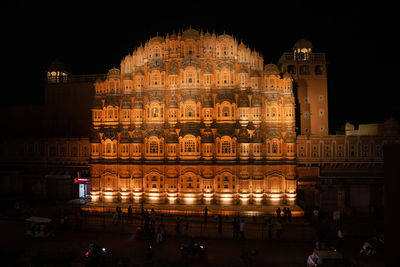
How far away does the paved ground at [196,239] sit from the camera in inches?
961

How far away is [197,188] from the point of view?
36.7 meters

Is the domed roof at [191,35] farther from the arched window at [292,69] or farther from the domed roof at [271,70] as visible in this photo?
the arched window at [292,69]

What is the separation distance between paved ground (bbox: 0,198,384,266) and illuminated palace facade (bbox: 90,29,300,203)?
4.55 meters

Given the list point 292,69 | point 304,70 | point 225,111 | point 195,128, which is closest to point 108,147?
point 195,128

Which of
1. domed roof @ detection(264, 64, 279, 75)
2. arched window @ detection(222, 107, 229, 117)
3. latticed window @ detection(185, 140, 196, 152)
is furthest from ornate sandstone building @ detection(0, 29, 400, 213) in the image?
arched window @ detection(222, 107, 229, 117)

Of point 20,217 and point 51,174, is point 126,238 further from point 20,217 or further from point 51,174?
point 51,174

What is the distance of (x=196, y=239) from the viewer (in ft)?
96.4

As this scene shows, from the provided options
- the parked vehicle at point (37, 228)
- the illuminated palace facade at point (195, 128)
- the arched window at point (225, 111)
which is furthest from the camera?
the arched window at point (225, 111)

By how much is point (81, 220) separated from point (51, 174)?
15.1 m

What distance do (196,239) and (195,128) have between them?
11877 mm

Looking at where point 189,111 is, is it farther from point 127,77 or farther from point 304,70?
point 304,70

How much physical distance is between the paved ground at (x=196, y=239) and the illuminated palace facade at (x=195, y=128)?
14.9 feet

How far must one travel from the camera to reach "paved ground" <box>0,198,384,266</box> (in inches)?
961

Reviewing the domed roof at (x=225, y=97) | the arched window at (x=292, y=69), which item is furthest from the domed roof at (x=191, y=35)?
the arched window at (x=292, y=69)
